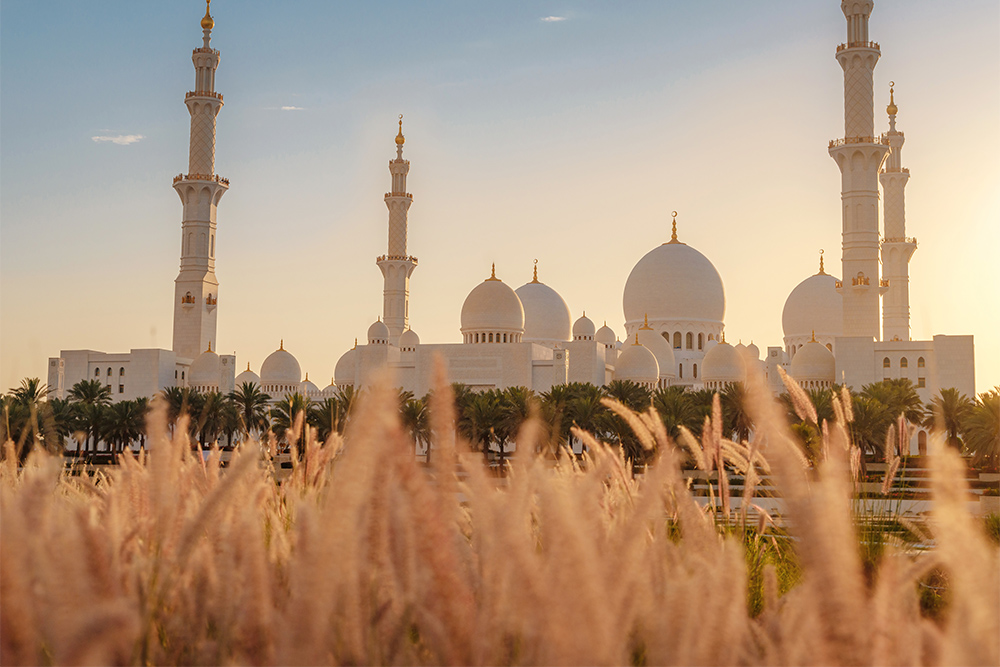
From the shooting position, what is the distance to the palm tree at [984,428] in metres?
18.0

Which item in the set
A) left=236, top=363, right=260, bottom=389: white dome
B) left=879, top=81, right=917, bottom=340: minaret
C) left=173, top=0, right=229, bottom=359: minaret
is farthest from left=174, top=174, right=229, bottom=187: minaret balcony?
left=879, top=81, right=917, bottom=340: minaret

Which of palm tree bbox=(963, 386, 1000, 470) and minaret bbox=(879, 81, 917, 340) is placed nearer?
palm tree bbox=(963, 386, 1000, 470)

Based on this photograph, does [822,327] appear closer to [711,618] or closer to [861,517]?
[861,517]

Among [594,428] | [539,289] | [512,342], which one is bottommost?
[594,428]

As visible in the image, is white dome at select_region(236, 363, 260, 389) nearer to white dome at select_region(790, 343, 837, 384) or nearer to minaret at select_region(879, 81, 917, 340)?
white dome at select_region(790, 343, 837, 384)

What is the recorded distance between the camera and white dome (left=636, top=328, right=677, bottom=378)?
4519cm

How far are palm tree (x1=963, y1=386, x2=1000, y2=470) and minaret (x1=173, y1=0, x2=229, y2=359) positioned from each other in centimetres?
2989

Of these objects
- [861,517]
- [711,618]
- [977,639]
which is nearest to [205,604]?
[711,618]

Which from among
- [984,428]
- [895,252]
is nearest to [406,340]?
[895,252]

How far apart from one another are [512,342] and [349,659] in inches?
1512

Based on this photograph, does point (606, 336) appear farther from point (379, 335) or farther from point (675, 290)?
point (379, 335)

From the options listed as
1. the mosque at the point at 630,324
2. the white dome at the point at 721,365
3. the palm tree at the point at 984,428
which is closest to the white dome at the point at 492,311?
the mosque at the point at 630,324

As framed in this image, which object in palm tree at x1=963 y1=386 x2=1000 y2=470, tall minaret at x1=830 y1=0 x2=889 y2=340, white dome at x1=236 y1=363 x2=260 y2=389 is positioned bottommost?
palm tree at x1=963 y1=386 x2=1000 y2=470

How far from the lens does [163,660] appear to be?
177cm
